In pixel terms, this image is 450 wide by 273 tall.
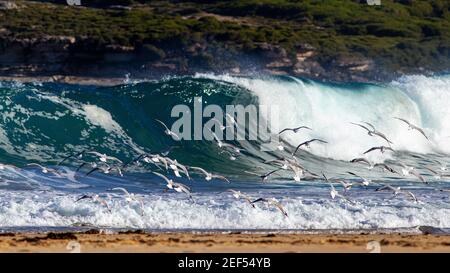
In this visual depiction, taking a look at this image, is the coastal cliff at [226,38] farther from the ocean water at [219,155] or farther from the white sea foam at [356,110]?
the ocean water at [219,155]

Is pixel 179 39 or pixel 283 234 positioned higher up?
pixel 179 39

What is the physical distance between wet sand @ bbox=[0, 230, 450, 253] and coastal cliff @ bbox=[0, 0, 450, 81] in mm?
45974

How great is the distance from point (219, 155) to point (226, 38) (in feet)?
144

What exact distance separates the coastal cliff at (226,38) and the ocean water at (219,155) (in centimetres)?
2291

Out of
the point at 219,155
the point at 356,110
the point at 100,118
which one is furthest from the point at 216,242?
the point at 356,110

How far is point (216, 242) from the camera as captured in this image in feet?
61.4

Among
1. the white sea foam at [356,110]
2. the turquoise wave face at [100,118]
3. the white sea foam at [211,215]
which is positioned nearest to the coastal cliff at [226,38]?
the white sea foam at [356,110]

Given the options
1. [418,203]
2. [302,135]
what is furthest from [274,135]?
→ [418,203]

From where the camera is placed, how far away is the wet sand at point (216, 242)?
17688 millimetres

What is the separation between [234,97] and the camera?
40.2m

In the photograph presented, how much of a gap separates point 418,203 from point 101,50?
50435 mm
